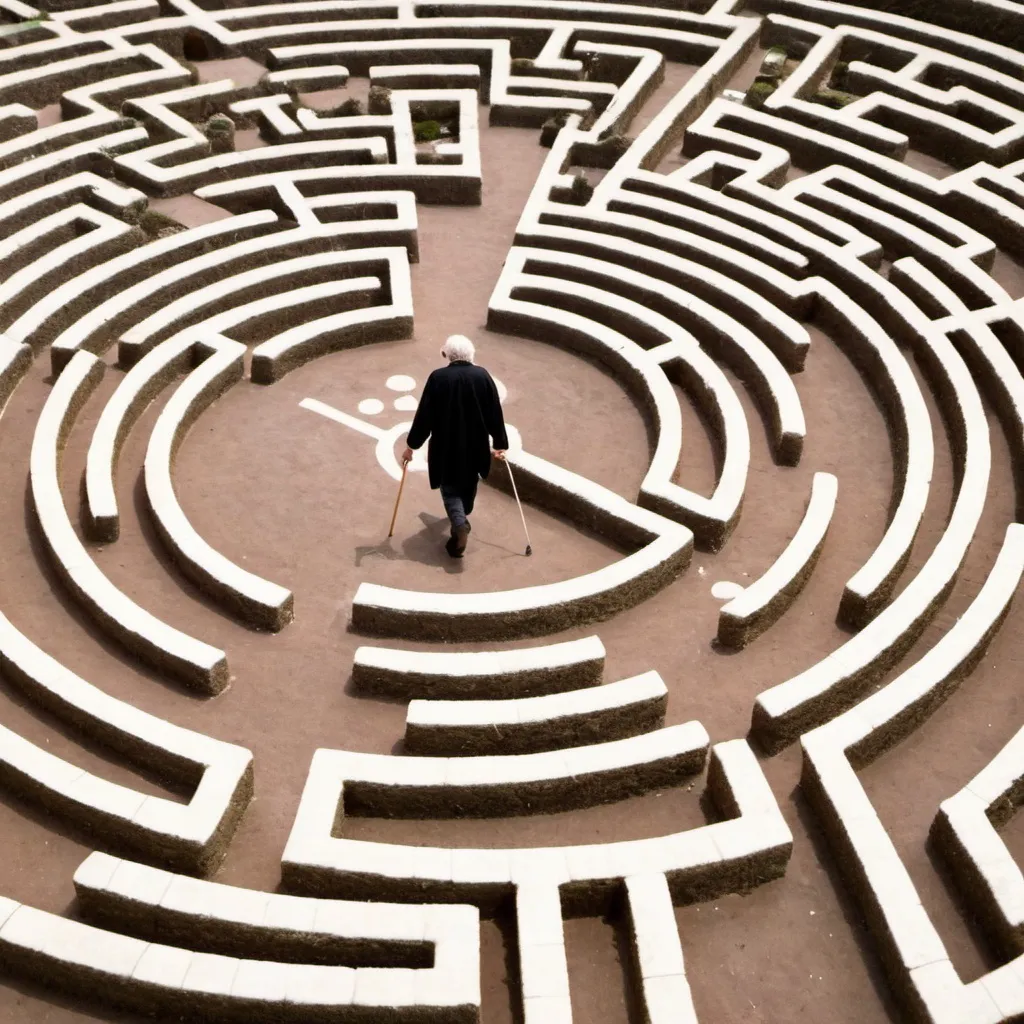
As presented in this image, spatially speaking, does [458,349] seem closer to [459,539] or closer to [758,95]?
[459,539]

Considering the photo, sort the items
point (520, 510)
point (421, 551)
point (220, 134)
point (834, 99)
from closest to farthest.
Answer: point (421, 551) → point (520, 510) → point (220, 134) → point (834, 99)

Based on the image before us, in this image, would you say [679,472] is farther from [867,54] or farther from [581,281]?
[867,54]

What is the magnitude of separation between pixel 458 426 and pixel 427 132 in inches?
429

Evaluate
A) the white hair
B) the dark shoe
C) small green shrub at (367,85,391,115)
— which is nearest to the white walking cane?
the dark shoe

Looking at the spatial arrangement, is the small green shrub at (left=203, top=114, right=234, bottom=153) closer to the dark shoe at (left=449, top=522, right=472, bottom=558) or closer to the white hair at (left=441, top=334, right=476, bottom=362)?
the white hair at (left=441, top=334, right=476, bottom=362)

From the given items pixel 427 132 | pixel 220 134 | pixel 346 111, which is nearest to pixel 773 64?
pixel 427 132

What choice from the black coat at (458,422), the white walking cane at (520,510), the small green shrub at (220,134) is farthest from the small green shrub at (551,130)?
the black coat at (458,422)

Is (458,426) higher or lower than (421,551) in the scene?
higher

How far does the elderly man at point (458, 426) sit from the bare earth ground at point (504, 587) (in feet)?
3.28

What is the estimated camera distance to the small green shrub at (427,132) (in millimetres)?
23250

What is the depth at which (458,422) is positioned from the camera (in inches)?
557

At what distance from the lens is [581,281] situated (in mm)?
19484

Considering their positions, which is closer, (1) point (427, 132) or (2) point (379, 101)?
(2) point (379, 101)

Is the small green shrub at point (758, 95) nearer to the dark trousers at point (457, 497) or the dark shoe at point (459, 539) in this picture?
the dark trousers at point (457, 497)
